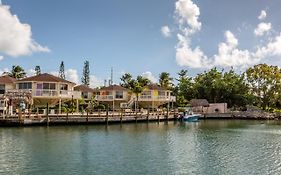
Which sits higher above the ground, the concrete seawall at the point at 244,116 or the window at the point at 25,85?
the window at the point at 25,85

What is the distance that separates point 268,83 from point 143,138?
59747mm

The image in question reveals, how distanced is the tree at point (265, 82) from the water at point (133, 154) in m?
52.5

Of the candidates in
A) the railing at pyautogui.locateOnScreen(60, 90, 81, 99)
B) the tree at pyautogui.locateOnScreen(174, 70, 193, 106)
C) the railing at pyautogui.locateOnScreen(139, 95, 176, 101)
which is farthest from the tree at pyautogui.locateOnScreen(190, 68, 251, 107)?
the railing at pyautogui.locateOnScreen(60, 90, 81, 99)

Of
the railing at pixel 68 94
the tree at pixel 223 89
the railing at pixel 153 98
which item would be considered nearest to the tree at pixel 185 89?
the tree at pixel 223 89

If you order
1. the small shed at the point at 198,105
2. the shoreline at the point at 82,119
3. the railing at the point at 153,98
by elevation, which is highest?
the railing at the point at 153,98

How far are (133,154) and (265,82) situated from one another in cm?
6916

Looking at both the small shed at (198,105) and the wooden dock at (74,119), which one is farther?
the small shed at (198,105)

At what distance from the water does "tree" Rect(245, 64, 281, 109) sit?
52.5 m

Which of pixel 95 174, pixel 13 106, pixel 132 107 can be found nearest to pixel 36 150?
pixel 95 174

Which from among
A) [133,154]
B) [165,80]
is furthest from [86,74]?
[133,154]

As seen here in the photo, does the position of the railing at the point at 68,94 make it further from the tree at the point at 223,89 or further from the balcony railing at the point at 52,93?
the tree at the point at 223,89

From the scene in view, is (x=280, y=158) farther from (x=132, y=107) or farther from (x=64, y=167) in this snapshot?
(x=132, y=107)

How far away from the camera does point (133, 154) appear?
90.9 ft

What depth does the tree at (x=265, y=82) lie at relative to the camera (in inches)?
3425
